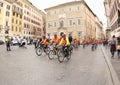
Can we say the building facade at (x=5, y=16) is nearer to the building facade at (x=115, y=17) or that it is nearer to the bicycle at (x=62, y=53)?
the building facade at (x=115, y=17)

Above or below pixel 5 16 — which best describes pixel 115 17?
below

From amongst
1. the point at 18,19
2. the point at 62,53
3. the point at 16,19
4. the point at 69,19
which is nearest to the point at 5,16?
the point at 16,19

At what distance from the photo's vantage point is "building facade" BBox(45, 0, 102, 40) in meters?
63.9

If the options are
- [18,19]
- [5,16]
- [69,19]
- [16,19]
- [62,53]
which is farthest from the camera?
[18,19]

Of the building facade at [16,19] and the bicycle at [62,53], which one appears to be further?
the building facade at [16,19]

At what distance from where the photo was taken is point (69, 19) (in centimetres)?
6638

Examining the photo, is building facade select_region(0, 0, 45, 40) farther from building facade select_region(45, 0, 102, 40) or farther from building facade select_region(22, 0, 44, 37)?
building facade select_region(45, 0, 102, 40)

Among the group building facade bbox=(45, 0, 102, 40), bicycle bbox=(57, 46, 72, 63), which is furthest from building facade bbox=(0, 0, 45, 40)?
bicycle bbox=(57, 46, 72, 63)

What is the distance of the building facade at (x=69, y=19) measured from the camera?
2517 inches

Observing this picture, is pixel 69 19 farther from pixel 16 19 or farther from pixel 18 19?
pixel 18 19

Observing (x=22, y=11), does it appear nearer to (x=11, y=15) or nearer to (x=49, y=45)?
(x=11, y=15)

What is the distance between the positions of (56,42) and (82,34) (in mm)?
48563

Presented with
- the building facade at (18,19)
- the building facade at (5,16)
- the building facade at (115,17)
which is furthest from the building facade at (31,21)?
the building facade at (115,17)

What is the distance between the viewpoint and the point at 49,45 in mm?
17484
